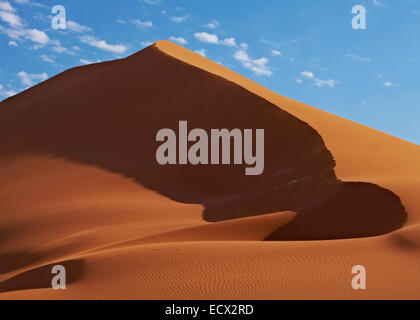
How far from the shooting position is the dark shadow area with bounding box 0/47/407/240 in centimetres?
1062

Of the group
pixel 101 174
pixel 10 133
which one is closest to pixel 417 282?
pixel 101 174

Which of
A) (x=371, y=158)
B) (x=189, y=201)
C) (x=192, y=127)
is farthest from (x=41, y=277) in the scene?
(x=192, y=127)

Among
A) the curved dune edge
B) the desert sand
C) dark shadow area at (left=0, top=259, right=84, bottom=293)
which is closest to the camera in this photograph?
the desert sand

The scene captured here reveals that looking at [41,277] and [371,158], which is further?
[371,158]

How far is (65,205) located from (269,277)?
8686 mm

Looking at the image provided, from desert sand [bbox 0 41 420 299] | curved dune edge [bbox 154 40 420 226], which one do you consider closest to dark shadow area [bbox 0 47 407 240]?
desert sand [bbox 0 41 420 299]

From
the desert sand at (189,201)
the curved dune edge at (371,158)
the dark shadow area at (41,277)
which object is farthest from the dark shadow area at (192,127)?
the dark shadow area at (41,277)

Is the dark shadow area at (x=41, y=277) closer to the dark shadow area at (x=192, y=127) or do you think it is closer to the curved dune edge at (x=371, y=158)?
the dark shadow area at (x=192, y=127)

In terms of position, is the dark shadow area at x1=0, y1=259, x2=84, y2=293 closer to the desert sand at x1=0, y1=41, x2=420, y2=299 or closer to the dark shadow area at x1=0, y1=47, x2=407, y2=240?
the desert sand at x1=0, y1=41, x2=420, y2=299

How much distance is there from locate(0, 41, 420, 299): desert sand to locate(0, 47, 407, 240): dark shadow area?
0.18 feet

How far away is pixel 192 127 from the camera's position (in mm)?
18391

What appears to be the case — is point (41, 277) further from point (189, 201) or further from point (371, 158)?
point (371, 158)

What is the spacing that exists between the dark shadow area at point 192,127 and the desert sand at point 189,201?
56mm

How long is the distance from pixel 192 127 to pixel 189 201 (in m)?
4.62
